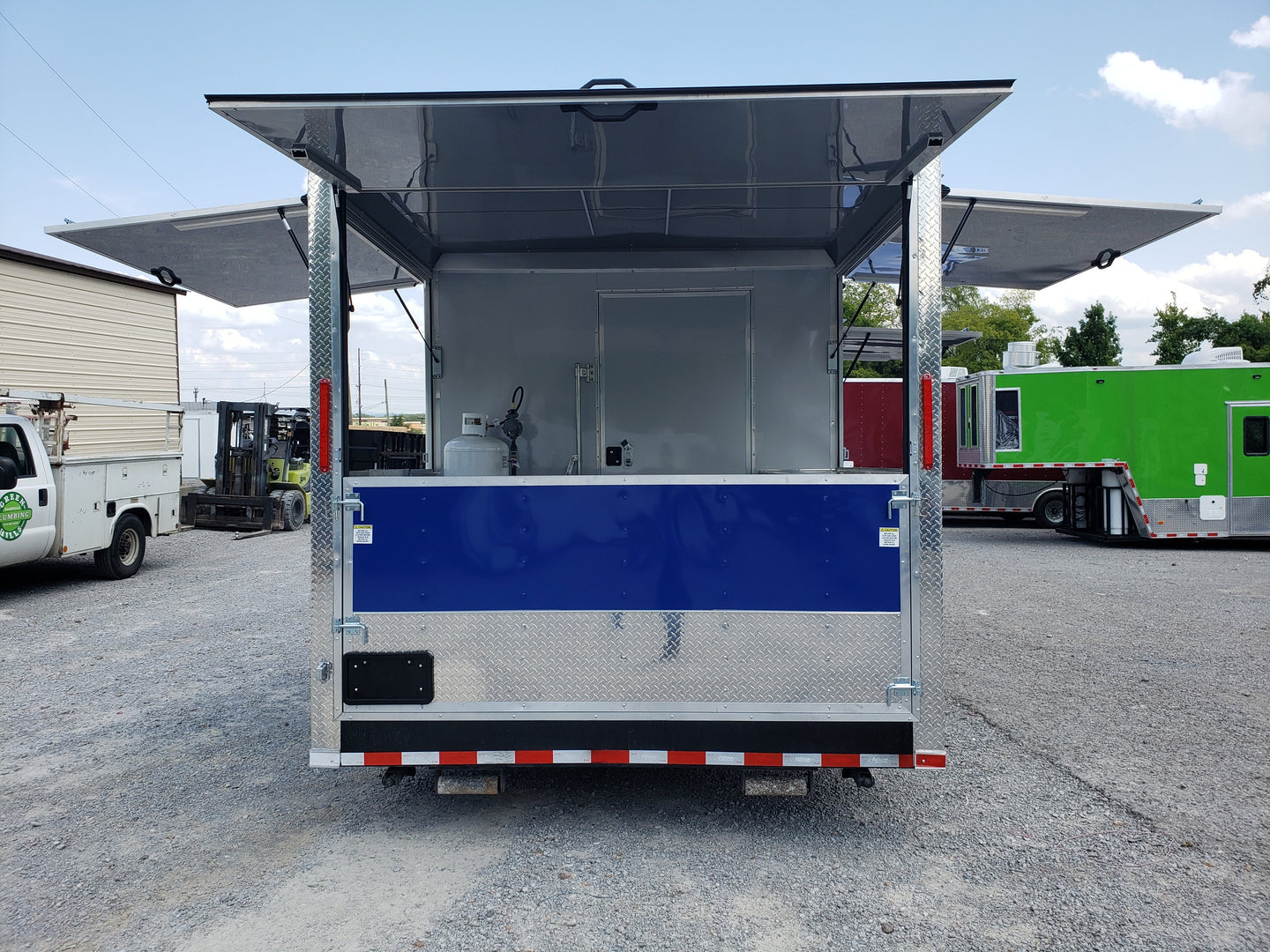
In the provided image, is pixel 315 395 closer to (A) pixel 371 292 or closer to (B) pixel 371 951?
(B) pixel 371 951

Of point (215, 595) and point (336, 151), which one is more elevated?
point (336, 151)

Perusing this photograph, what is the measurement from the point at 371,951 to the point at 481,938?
340 millimetres

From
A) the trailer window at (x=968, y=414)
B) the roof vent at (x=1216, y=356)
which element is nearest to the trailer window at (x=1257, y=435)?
the roof vent at (x=1216, y=356)

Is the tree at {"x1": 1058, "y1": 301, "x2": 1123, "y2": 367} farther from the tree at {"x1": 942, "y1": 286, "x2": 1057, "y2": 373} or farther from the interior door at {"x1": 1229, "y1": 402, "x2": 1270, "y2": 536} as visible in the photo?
the interior door at {"x1": 1229, "y1": 402, "x2": 1270, "y2": 536}

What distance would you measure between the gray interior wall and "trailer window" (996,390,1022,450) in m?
9.66

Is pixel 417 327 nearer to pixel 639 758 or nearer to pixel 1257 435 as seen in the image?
pixel 639 758

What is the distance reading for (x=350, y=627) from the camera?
10.6 feet

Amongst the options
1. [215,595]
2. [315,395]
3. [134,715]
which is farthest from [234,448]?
[315,395]

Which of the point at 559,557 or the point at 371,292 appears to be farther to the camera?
the point at 371,292

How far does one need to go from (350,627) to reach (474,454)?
1.80 metres

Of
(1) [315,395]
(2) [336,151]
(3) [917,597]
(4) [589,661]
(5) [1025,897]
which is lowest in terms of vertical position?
(5) [1025,897]

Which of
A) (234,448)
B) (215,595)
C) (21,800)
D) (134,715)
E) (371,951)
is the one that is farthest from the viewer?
(234,448)

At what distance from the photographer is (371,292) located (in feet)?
17.6

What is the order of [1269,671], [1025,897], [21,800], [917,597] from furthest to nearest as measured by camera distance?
[1269,671], [21,800], [917,597], [1025,897]
